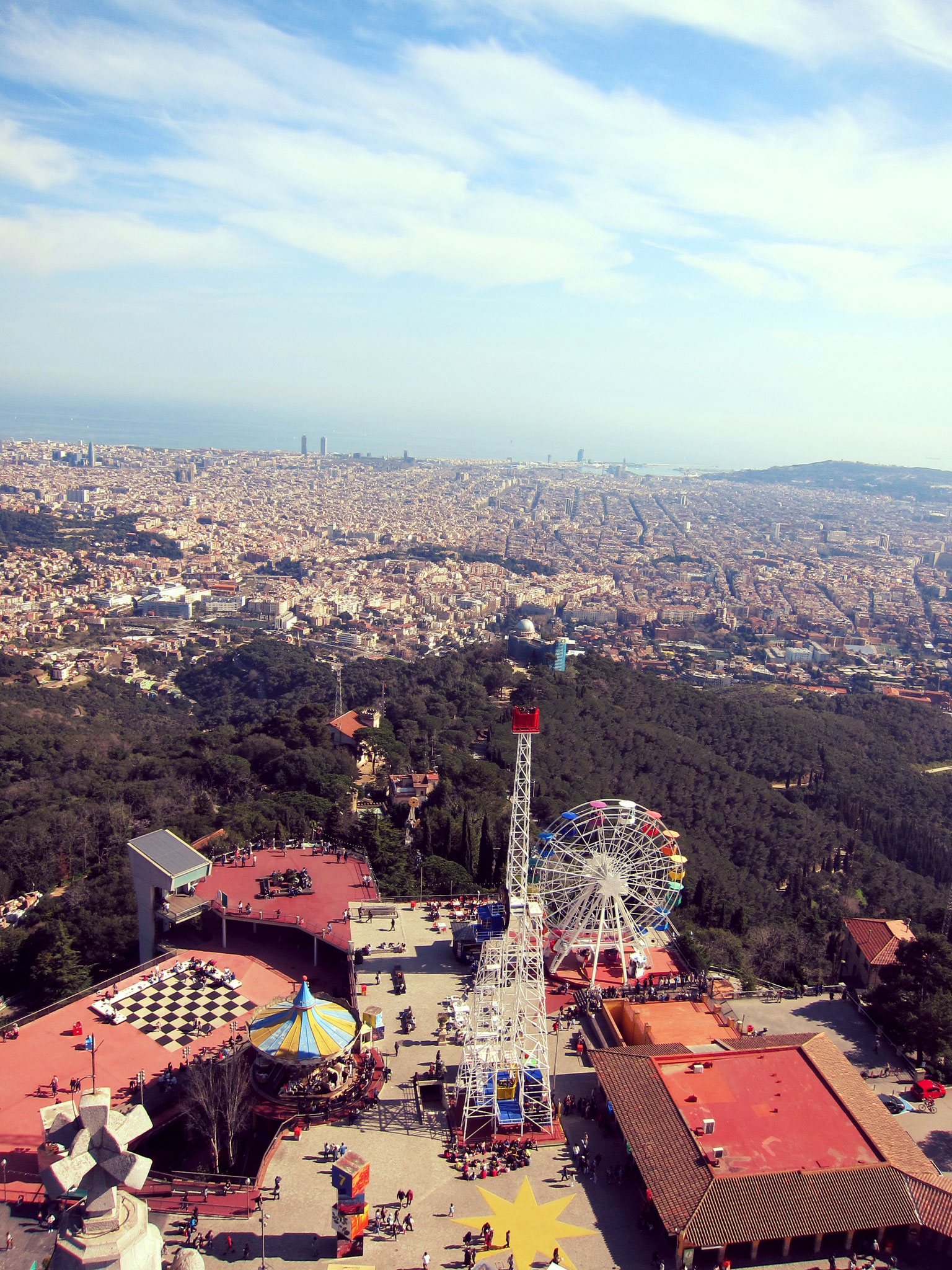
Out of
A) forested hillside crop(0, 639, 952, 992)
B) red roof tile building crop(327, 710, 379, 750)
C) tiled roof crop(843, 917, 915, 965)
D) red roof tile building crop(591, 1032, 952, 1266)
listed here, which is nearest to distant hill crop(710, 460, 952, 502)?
forested hillside crop(0, 639, 952, 992)

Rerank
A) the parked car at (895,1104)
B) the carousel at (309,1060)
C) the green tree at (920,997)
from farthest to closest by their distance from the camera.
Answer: the green tree at (920,997) < the parked car at (895,1104) < the carousel at (309,1060)

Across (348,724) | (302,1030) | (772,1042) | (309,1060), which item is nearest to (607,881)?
(772,1042)

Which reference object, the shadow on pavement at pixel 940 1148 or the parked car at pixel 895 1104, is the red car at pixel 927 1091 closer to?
the parked car at pixel 895 1104

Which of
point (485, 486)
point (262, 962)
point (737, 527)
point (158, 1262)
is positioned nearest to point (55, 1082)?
point (262, 962)

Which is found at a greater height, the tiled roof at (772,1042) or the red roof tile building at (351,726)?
the tiled roof at (772,1042)

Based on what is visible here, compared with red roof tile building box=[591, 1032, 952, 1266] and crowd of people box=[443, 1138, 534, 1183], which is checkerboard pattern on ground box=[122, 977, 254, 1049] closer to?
crowd of people box=[443, 1138, 534, 1183]

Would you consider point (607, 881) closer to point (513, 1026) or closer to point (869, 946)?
point (513, 1026)

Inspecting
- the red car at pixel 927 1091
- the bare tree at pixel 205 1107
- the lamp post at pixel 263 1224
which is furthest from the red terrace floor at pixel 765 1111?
the bare tree at pixel 205 1107
